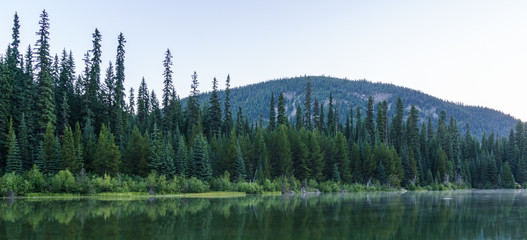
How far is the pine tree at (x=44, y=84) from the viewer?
68688mm

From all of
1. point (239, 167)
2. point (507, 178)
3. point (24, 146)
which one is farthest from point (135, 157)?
point (507, 178)

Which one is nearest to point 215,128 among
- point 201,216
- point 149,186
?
point 149,186

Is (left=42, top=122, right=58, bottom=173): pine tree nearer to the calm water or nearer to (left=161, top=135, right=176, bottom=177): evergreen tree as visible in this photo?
(left=161, top=135, right=176, bottom=177): evergreen tree

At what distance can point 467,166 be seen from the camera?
12812 cm

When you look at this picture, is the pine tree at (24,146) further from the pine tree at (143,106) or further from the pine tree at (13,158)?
the pine tree at (143,106)

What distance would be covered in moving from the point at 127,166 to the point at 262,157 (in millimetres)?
25025

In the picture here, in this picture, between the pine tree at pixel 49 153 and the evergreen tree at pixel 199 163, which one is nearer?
the pine tree at pixel 49 153

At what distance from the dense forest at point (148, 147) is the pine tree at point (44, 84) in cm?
15

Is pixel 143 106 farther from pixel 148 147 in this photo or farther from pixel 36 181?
pixel 36 181

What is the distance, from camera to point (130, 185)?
65.2m

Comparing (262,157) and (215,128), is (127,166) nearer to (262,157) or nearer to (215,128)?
(262,157)

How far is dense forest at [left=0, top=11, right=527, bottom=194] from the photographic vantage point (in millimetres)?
64562

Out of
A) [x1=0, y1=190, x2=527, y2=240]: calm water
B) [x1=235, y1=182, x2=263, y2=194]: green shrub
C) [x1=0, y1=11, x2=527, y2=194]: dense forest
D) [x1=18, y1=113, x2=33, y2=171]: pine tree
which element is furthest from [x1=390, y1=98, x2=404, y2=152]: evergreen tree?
[x1=18, y1=113, x2=33, y2=171]: pine tree

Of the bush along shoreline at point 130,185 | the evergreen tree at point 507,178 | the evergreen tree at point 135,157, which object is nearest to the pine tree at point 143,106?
the evergreen tree at point 135,157
